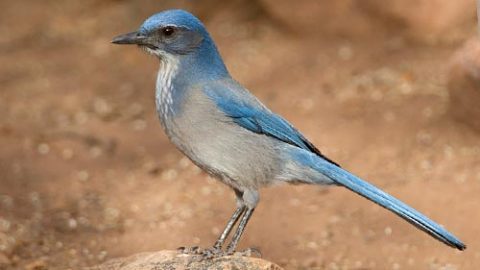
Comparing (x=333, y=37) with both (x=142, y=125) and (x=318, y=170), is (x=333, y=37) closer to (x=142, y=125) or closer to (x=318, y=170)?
(x=142, y=125)

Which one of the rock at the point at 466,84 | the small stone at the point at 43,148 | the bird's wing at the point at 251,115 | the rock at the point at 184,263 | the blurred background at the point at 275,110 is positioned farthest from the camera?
the small stone at the point at 43,148

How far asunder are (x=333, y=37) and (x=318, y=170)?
4.64 meters

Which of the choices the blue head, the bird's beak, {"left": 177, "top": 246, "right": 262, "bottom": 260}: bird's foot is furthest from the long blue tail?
the bird's beak

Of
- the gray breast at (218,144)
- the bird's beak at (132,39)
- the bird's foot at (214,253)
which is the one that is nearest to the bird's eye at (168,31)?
the bird's beak at (132,39)

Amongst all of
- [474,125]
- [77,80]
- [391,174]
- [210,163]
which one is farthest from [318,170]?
[77,80]

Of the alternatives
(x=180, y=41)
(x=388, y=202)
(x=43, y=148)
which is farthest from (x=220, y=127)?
(x=43, y=148)

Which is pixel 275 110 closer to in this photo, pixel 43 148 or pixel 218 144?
pixel 43 148

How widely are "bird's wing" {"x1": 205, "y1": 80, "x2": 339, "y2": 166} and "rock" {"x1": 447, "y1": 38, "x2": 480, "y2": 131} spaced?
2566 mm

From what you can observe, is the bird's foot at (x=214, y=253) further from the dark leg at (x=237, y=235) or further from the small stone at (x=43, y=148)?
the small stone at (x=43, y=148)

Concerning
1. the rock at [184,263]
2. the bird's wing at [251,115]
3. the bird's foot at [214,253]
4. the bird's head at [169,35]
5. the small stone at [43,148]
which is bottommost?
the rock at [184,263]

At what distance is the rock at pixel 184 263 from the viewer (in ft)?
15.4

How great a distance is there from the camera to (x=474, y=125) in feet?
24.9

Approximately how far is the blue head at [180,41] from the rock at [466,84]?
A: 278 centimetres

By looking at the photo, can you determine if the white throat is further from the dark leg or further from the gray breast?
the dark leg
